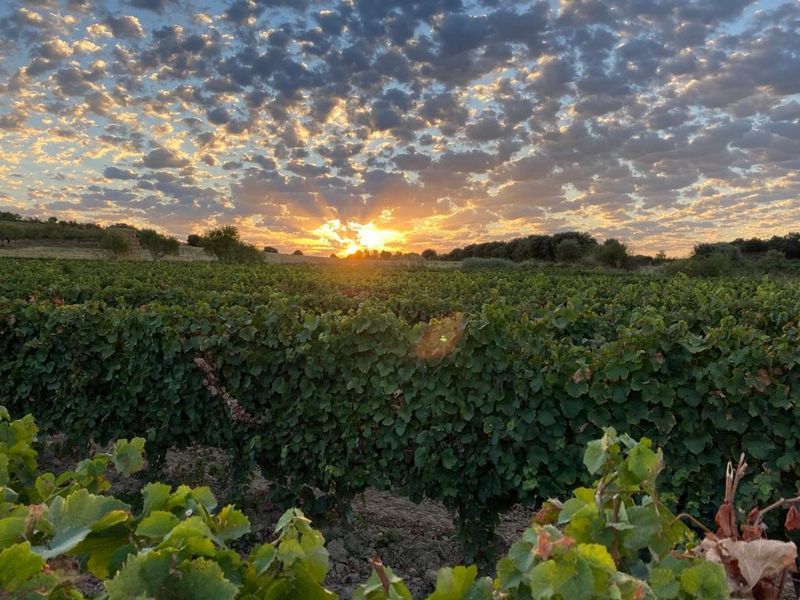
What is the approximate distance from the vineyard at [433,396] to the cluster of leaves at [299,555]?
11.6 ft

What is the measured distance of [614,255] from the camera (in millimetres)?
62781

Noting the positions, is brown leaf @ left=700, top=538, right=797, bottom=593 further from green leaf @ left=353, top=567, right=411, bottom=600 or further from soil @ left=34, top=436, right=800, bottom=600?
soil @ left=34, top=436, right=800, bottom=600

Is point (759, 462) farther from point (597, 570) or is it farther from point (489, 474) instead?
point (597, 570)

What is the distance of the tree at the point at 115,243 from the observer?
74.9m

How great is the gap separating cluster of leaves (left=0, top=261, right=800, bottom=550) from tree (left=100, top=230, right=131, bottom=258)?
242 feet

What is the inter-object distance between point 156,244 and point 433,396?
80.1 meters

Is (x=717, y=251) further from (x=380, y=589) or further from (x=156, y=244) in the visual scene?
(x=156, y=244)

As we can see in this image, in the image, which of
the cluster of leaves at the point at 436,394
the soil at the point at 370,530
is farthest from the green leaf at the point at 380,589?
the soil at the point at 370,530

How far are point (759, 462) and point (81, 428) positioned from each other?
7.39m

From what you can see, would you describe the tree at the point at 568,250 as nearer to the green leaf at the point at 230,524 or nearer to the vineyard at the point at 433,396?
the vineyard at the point at 433,396

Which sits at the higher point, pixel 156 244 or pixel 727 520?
pixel 156 244

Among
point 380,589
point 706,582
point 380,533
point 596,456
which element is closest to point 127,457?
point 380,589

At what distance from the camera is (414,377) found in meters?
5.53

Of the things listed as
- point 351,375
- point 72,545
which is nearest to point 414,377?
point 351,375
